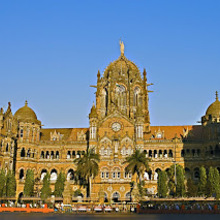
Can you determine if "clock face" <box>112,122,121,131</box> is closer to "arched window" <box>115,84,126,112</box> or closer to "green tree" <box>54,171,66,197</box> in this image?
"arched window" <box>115,84,126,112</box>

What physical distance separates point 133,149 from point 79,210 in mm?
30365

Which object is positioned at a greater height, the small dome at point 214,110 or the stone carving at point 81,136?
the small dome at point 214,110

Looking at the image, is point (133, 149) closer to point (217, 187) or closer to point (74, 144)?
point (74, 144)

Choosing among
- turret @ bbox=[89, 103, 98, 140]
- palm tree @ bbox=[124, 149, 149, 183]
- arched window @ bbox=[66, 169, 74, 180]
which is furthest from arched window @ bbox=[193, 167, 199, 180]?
arched window @ bbox=[66, 169, 74, 180]

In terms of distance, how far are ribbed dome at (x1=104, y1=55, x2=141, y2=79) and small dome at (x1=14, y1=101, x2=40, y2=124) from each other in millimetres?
24855

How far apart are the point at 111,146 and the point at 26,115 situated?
2277cm

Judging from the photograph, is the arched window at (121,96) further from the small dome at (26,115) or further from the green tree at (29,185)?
the green tree at (29,185)

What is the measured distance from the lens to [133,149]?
88.6 metres

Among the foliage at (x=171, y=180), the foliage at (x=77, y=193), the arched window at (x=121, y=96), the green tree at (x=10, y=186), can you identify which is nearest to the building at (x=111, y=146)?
the foliage at (x=77, y=193)

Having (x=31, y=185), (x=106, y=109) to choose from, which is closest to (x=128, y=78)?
(x=106, y=109)

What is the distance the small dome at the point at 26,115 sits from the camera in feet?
305

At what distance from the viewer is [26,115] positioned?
93.6m

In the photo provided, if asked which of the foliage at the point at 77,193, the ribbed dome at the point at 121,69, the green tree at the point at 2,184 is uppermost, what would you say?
the ribbed dome at the point at 121,69

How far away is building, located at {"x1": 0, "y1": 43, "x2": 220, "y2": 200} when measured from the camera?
86.4 m
